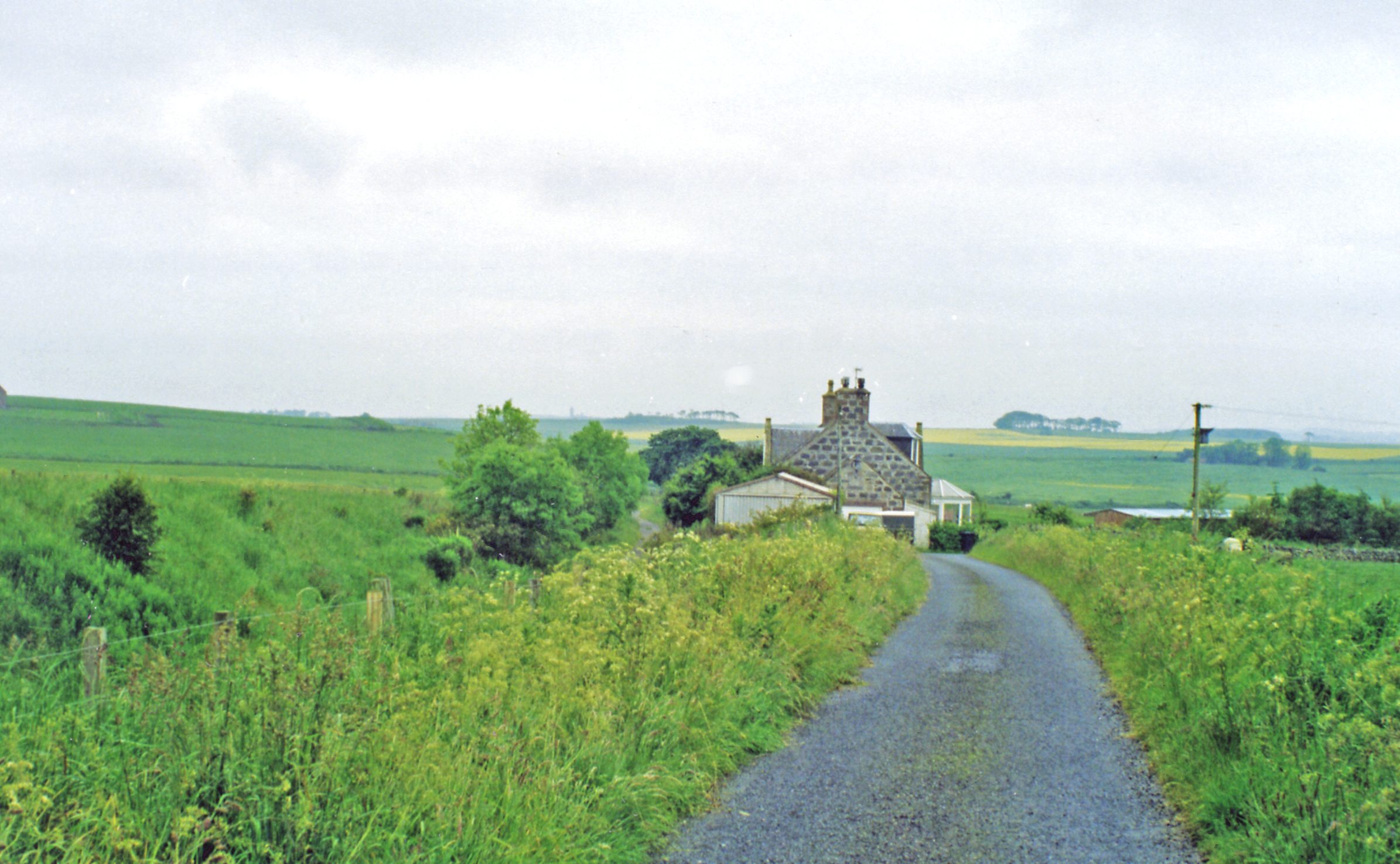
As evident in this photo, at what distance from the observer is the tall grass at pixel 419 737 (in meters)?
3.86

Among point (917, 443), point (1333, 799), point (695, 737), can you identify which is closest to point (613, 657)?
point (695, 737)

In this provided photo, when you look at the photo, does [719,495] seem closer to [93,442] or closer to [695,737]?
[695,737]

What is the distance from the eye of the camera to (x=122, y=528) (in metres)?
30.8

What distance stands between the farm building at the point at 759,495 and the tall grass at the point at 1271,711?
32.1 meters

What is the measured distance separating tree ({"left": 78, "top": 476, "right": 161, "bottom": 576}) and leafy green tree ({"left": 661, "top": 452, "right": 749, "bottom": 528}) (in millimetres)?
27970

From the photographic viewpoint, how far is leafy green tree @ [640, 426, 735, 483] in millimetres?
104188

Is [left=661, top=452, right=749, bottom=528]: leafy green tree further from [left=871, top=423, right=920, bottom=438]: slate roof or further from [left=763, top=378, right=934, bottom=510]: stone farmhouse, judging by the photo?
[left=871, top=423, right=920, bottom=438]: slate roof

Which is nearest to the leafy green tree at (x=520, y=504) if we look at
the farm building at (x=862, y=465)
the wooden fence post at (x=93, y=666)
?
the farm building at (x=862, y=465)

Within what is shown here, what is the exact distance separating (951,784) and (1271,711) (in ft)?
7.64

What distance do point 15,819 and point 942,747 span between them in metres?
6.14

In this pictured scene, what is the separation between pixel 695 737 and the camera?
6.58 metres

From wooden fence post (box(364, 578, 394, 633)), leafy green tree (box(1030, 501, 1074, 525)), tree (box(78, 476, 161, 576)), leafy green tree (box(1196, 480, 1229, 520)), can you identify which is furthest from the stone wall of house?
wooden fence post (box(364, 578, 394, 633))

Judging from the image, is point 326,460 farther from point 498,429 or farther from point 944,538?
point 944,538

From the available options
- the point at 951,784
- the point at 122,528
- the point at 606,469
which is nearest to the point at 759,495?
the point at 122,528
